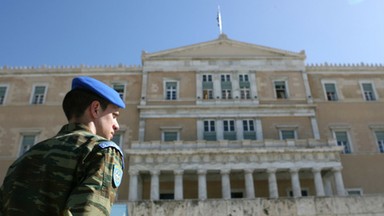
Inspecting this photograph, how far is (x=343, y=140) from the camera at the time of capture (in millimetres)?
27234

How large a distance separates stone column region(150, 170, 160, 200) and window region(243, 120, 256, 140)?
7.58 metres

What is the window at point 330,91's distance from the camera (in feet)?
95.8

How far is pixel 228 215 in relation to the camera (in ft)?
28.9

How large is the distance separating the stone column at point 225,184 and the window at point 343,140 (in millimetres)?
10065

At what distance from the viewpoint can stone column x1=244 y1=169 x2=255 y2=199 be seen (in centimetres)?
2245

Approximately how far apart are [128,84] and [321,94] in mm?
16336

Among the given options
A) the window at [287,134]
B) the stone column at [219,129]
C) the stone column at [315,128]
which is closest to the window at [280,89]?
the stone column at [315,128]

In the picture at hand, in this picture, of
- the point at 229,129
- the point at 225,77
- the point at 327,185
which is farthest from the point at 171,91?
the point at 327,185

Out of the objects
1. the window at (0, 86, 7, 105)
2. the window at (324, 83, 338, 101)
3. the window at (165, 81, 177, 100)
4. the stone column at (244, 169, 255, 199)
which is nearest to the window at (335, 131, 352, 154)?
the window at (324, 83, 338, 101)

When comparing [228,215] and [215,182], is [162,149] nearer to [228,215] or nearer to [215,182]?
[215,182]

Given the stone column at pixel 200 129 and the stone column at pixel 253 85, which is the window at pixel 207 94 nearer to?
the stone column at pixel 200 129

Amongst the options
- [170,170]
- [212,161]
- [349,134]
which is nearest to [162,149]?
[170,170]

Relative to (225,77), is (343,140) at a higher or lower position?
lower

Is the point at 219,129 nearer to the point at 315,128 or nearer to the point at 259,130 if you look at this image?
the point at 259,130
